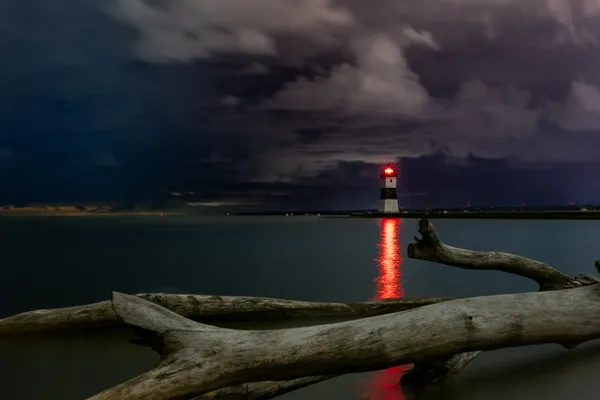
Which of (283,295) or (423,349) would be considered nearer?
(423,349)

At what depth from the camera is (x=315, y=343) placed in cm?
425

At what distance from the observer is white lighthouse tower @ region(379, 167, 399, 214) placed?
114 meters

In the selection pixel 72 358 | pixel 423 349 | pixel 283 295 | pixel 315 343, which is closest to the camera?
pixel 315 343

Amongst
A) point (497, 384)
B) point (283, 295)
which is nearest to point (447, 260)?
point (497, 384)

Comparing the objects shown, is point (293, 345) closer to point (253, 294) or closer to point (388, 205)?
point (253, 294)

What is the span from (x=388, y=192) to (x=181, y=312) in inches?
4317

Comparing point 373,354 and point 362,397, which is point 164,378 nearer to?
point 373,354

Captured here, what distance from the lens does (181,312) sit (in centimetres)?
787

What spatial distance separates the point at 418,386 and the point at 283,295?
10.9 m

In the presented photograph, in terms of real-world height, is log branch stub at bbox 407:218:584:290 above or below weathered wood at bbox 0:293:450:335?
above

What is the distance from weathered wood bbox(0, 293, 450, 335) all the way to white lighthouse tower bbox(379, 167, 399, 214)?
107m

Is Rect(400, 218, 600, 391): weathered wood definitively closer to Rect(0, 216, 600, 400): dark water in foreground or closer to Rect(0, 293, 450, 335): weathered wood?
Rect(0, 216, 600, 400): dark water in foreground

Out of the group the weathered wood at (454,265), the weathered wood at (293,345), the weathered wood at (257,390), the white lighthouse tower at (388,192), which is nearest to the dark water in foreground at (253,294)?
the weathered wood at (454,265)

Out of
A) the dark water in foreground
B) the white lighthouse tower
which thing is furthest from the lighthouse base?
the dark water in foreground
